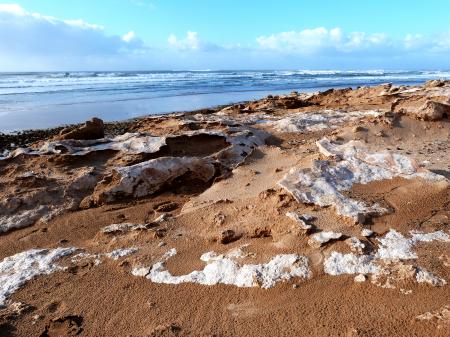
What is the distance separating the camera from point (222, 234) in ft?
10.1

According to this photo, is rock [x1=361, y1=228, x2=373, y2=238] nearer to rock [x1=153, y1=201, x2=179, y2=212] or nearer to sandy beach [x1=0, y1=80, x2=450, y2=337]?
sandy beach [x1=0, y1=80, x2=450, y2=337]

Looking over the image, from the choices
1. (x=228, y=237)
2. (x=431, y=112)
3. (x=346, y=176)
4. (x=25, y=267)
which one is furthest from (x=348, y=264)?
(x=431, y=112)

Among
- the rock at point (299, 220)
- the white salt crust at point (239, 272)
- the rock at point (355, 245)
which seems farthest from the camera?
the rock at point (299, 220)

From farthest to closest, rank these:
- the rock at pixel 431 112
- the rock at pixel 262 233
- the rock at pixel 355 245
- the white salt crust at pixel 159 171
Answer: the rock at pixel 431 112 → the white salt crust at pixel 159 171 → the rock at pixel 262 233 → the rock at pixel 355 245

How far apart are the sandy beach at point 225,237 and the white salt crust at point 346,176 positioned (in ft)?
0.06

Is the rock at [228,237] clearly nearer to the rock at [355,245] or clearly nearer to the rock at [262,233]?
the rock at [262,233]

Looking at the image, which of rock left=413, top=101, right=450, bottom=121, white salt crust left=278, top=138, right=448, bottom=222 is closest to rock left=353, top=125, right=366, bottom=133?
rock left=413, top=101, right=450, bottom=121

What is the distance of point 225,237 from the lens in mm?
3059

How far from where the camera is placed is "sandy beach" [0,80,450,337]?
2.33m

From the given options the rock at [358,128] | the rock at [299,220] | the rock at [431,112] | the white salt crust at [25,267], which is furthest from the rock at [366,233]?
the rock at [431,112]

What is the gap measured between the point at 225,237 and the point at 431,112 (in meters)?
4.15

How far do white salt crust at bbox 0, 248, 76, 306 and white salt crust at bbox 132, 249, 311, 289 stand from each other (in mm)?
709

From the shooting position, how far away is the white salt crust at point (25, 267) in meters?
2.77

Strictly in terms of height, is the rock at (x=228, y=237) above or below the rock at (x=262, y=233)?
below
